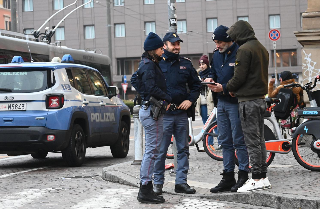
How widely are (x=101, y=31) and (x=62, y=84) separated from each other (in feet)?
174

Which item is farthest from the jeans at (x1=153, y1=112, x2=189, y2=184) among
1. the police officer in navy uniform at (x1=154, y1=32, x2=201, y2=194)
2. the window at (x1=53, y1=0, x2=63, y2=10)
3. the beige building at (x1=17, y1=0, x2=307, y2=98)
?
the window at (x1=53, y1=0, x2=63, y2=10)

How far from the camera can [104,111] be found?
40.0 feet

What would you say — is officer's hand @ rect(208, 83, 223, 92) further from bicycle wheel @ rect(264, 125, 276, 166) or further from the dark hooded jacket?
bicycle wheel @ rect(264, 125, 276, 166)

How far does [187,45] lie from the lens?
61906 millimetres

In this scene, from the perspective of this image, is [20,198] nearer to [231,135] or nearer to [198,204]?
[198,204]

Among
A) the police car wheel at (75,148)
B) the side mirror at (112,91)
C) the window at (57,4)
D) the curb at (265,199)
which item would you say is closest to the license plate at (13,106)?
the police car wheel at (75,148)

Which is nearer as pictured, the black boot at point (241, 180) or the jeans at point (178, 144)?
the black boot at point (241, 180)

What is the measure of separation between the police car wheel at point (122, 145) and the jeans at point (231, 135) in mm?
5479

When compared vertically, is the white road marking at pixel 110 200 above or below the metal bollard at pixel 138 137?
below

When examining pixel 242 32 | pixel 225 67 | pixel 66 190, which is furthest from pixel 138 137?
pixel 242 32

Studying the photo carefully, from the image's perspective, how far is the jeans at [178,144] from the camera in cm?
746

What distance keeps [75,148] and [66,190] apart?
280cm

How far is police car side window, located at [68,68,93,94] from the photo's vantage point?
11.4m

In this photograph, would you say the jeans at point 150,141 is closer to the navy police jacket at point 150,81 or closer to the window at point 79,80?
the navy police jacket at point 150,81
